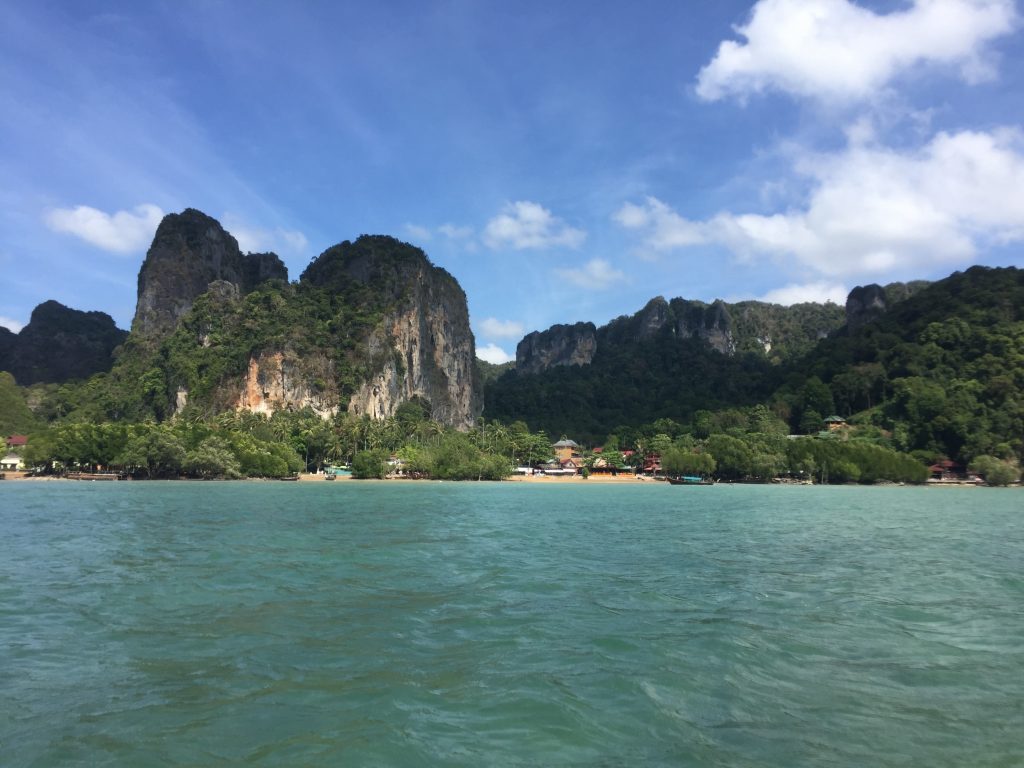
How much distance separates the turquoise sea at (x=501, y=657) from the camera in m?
6.46

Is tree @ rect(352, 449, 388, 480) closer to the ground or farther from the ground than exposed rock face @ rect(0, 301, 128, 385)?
closer to the ground

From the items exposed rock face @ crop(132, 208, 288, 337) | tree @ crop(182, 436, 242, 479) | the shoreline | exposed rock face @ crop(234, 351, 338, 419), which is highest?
exposed rock face @ crop(132, 208, 288, 337)

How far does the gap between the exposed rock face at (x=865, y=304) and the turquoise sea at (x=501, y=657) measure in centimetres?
16904

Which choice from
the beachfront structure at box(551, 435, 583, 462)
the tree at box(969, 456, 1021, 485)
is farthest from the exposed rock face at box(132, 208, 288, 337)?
the tree at box(969, 456, 1021, 485)

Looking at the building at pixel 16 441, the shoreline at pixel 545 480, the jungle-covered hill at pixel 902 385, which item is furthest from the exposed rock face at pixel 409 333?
the building at pixel 16 441

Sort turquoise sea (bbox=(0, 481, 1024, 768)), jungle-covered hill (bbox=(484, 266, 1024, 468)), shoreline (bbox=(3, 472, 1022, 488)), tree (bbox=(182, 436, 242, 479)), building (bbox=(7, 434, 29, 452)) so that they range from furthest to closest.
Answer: building (bbox=(7, 434, 29, 452)), jungle-covered hill (bbox=(484, 266, 1024, 468)), shoreline (bbox=(3, 472, 1022, 488)), tree (bbox=(182, 436, 242, 479)), turquoise sea (bbox=(0, 481, 1024, 768))

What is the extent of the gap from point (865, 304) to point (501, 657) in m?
189

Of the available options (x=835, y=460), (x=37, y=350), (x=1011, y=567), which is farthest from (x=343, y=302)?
(x=1011, y=567)

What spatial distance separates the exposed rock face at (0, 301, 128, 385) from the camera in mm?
167750

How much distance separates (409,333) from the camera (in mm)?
154375

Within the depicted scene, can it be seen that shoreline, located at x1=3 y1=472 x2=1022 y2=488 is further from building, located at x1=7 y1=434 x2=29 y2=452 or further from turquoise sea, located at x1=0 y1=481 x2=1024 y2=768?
turquoise sea, located at x1=0 y1=481 x2=1024 y2=768

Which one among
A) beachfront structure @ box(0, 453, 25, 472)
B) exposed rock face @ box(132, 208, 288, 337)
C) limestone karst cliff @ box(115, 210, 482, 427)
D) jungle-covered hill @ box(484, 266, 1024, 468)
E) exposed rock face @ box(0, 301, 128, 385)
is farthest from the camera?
exposed rock face @ box(0, 301, 128, 385)

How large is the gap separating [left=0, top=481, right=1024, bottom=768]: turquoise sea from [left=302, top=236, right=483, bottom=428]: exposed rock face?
4701 inches

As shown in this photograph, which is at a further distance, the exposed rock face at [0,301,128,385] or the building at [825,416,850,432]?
the exposed rock face at [0,301,128,385]
